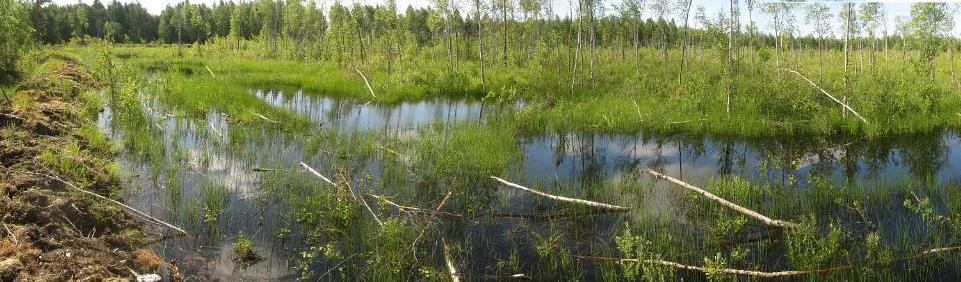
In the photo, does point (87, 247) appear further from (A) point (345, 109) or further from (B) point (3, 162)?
(A) point (345, 109)

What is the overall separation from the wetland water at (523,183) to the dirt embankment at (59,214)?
0.52 metres

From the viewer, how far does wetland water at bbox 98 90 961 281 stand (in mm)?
7676

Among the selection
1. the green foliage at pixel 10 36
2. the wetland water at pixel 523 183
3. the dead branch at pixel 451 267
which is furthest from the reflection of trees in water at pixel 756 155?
the green foliage at pixel 10 36

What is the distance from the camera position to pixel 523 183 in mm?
11047

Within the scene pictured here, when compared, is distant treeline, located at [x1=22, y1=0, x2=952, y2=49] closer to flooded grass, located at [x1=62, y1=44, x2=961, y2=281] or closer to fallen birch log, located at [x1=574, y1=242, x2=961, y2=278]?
flooded grass, located at [x1=62, y1=44, x2=961, y2=281]

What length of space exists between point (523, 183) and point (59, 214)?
690 cm

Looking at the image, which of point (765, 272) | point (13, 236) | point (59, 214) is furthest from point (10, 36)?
point (765, 272)

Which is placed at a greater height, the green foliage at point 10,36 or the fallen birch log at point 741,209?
the green foliage at point 10,36

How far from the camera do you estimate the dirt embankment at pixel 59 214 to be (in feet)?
19.7

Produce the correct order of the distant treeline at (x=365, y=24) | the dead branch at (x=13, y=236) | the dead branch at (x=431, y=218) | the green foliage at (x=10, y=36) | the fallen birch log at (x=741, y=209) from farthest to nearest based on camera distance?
the distant treeline at (x=365, y=24)
the green foliage at (x=10, y=36)
the fallen birch log at (x=741, y=209)
the dead branch at (x=431, y=218)
the dead branch at (x=13, y=236)

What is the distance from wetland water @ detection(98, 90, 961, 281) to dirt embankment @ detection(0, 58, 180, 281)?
0.52m

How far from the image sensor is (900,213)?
9.26 metres

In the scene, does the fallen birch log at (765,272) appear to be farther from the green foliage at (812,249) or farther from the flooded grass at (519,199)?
the green foliage at (812,249)

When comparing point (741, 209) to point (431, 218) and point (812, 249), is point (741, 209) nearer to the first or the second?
point (812, 249)
